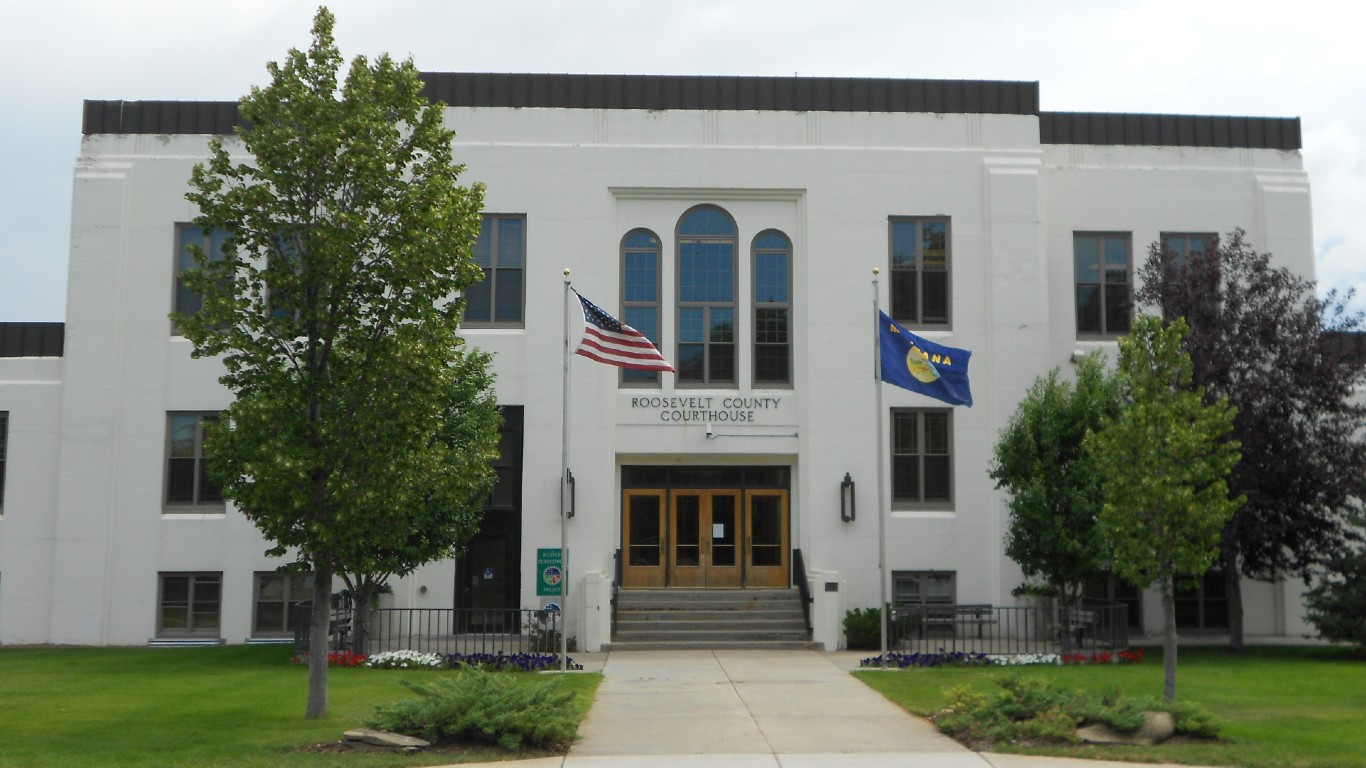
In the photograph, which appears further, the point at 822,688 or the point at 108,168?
the point at 108,168

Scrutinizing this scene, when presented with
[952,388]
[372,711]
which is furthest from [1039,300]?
[372,711]

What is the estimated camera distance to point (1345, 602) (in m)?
22.4

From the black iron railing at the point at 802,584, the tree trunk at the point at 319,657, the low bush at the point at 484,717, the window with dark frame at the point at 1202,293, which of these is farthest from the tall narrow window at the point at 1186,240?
the tree trunk at the point at 319,657

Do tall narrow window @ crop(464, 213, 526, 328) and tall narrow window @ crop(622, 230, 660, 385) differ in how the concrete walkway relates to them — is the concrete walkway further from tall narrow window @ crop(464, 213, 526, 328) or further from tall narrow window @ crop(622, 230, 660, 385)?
tall narrow window @ crop(464, 213, 526, 328)

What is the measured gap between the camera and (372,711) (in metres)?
15.1

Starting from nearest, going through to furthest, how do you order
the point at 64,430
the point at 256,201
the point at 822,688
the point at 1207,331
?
the point at 256,201, the point at 822,688, the point at 1207,331, the point at 64,430

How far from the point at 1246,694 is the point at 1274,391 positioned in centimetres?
762

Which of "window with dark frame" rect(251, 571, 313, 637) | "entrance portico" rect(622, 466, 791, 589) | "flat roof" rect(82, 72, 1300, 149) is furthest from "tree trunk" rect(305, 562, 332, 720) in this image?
"flat roof" rect(82, 72, 1300, 149)

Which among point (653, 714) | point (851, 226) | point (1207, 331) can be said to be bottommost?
point (653, 714)

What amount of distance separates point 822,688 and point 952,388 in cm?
622

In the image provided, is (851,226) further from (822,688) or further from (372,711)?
(372,711)

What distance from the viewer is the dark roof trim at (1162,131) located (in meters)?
28.2

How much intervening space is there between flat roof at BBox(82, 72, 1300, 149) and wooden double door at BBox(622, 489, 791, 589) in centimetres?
845

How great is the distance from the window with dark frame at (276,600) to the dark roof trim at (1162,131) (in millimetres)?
18888
